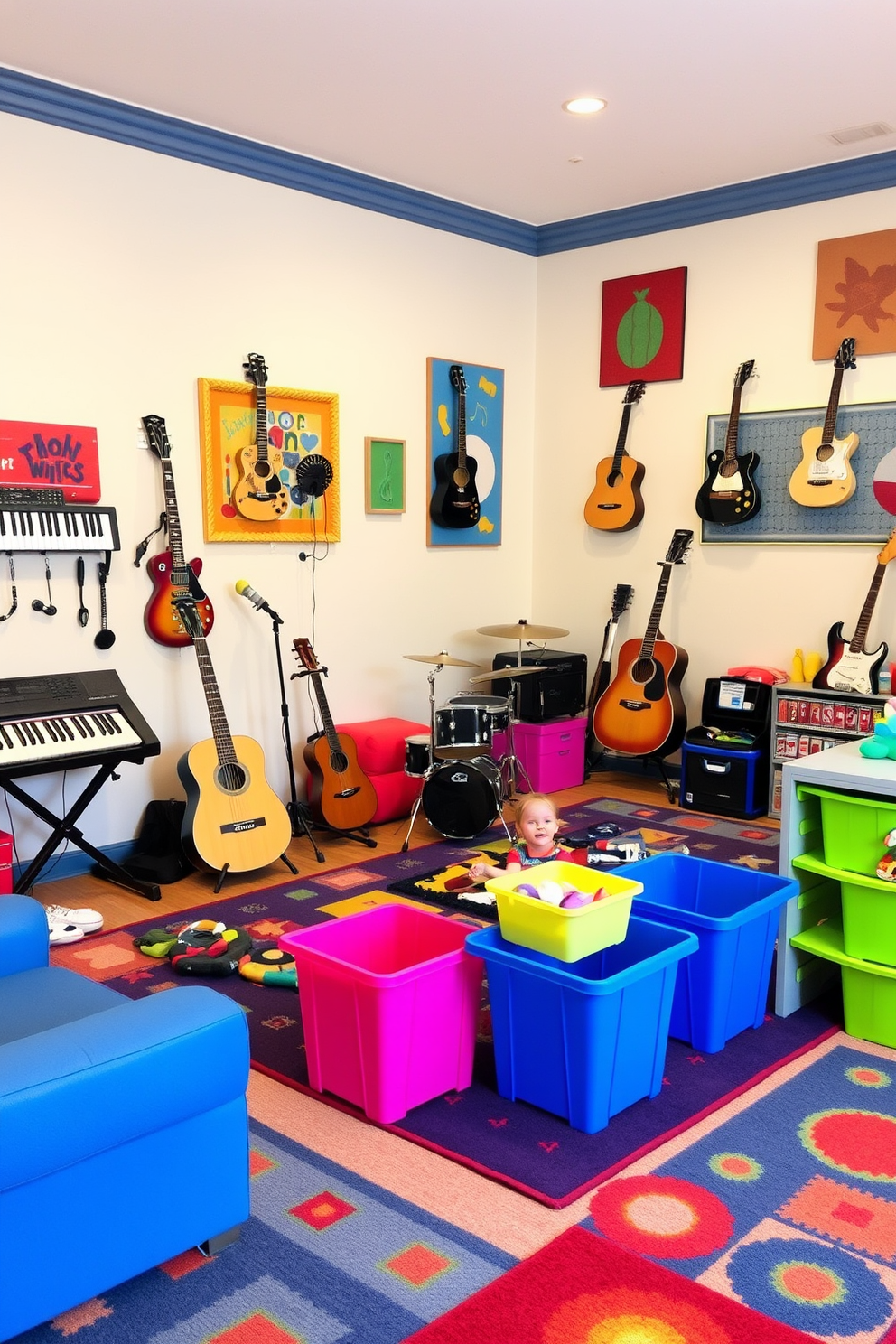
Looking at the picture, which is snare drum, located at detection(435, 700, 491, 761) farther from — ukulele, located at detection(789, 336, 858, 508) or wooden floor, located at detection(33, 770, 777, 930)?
ukulele, located at detection(789, 336, 858, 508)

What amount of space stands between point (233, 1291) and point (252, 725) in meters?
3.12

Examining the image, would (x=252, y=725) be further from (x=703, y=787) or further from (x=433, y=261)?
(x=433, y=261)

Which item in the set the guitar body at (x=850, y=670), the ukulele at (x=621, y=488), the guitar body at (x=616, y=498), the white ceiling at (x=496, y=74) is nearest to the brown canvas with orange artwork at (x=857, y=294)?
the white ceiling at (x=496, y=74)

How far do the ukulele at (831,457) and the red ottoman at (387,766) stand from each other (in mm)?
2133

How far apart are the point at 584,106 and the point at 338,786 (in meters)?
2.91

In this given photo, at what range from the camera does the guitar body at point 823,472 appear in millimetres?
5055

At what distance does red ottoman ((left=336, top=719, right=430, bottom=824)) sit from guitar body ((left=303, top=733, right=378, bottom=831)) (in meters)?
0.11

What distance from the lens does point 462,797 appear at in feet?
15.3

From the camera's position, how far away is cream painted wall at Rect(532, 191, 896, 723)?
5.18m

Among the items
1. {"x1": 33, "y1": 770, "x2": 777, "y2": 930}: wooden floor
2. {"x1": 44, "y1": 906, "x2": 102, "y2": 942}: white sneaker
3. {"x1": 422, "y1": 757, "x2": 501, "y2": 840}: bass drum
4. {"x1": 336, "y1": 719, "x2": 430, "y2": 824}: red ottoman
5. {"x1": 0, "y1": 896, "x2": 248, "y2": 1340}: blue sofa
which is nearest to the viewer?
{"x1": 0, "y1": 896, "x2": 248, "y2": 1340}: blue sofa

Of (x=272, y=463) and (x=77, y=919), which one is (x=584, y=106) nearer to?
(x=272, y=463)

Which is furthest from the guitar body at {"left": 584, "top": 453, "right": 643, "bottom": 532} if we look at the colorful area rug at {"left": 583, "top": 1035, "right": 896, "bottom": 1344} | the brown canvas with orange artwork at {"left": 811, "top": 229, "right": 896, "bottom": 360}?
the colorful area rug at {"left": 583, "top": 1035, "right": 896, "bottom": 1344}

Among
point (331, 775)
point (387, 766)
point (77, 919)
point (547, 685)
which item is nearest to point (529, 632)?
point (547, 685)

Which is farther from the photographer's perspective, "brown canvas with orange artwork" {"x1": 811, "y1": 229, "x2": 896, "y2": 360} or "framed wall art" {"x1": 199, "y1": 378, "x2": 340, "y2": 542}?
"brown canvas with orange artwork" {"x1": 811, "y1": 229, "x2": 896, "y2": 360}
